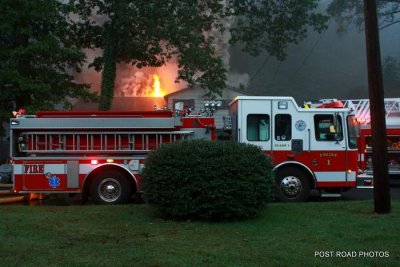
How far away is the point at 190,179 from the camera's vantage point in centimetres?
834

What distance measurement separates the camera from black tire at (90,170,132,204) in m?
11.4

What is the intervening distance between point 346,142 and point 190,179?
502 centimetres

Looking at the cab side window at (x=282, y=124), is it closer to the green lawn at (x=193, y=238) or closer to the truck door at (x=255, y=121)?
the truck door at (x=255, y=121)

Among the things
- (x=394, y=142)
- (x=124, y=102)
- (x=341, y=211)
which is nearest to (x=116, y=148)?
(x=341, y=211)

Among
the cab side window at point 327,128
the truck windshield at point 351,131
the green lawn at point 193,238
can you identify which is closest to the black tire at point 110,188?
the green lawn at point 193,238

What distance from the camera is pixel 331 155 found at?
12000 mm

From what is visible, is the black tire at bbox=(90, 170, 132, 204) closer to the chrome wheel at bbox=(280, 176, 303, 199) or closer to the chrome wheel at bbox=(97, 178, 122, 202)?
the chrome wheel at bbox=(97, 178, 122, 202)

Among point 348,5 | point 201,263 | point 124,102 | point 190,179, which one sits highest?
point 348,5

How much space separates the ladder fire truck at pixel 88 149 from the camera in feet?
37.2

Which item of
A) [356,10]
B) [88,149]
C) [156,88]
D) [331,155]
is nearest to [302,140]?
[331,155]

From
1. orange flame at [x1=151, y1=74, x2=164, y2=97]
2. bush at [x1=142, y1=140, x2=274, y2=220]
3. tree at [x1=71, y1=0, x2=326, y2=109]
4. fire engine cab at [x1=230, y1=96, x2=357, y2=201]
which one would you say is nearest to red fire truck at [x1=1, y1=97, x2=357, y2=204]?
fire engine cab at [x1=230, y1=96, x2=357, y2=201]

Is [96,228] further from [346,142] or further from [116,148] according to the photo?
[346,142]

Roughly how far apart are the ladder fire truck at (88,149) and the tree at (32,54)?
492 cm

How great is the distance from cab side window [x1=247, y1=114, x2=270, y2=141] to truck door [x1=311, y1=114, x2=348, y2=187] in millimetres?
1050
